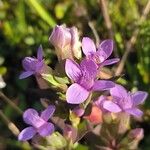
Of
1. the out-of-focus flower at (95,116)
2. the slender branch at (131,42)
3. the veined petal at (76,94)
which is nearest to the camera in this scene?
the veined petal at (76,94)

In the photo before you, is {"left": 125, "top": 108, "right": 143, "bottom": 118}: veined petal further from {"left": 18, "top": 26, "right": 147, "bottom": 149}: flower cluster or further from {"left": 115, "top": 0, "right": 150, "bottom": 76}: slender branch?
{"left": 115, "top": 0, "right": 150, "bottom": 76}: slender branch

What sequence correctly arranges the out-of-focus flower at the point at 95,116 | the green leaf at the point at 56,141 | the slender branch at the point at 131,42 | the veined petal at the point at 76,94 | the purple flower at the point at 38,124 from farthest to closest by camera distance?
the slender branch at the point at 131,42 → the out-of-focus flower at the point at 95,116 → the green leaf at the point at 56,141 → the purple flower at the point at 38,124 → the veined petal at the point at 76,94

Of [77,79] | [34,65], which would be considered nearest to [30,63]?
[34,65]

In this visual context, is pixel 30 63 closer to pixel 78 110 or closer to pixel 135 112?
pixel 78 110

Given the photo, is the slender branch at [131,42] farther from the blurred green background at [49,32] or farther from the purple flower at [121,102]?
the purple flower at [121,102]

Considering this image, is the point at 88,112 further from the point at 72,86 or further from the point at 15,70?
the point at 15,70

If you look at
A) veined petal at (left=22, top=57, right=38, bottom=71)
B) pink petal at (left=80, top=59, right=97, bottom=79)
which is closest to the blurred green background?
veined petal at (left=22, top=57, right=38, bottom=71)

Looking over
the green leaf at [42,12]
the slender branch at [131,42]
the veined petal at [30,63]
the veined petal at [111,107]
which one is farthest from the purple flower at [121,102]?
the green leaf at [42,12]
